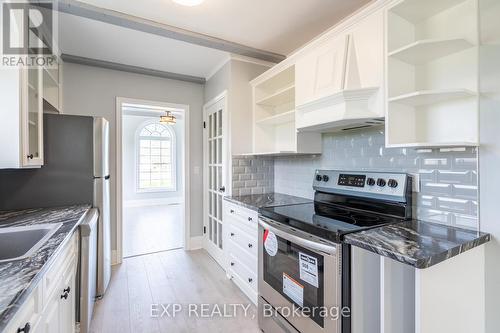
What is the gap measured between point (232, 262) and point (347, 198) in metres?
1.42

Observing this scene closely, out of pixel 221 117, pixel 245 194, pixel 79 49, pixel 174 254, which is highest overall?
pixel 79 49

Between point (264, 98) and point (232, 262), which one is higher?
point (264, 98)

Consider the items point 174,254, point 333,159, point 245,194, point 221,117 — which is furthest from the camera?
point 174,254

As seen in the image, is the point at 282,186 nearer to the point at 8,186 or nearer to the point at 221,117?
the point at 221,117

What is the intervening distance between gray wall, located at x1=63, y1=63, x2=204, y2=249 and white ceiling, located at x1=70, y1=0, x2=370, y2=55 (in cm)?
132

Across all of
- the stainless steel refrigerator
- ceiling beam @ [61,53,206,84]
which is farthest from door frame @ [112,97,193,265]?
the stainless steel refrigerator

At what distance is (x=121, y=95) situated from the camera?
10.4 feet

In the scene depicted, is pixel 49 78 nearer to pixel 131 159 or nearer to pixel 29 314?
pixel 29 314

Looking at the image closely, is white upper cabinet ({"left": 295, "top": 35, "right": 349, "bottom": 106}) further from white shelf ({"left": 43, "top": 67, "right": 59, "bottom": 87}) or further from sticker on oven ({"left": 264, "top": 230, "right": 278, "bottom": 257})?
white shelf ({"left": 43, "top": 67, "right": 59, "bottom": 87})

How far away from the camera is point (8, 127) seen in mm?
1518

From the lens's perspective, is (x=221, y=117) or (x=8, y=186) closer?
(x=8, y=186)

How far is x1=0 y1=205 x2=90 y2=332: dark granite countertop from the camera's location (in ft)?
2.49

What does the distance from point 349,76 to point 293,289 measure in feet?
4.90

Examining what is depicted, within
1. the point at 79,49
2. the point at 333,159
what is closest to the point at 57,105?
the point at 79,49
